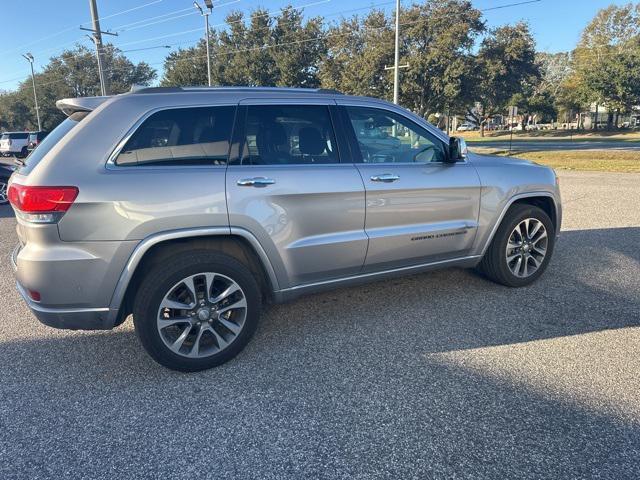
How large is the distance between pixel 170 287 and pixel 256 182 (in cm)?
91

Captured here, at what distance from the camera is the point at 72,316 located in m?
2.88

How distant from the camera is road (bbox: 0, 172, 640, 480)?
90.5 inches

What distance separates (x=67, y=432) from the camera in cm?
254

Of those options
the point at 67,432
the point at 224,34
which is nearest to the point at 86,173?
the point at 67,432

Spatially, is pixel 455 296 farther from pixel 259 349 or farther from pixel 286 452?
pixel 286 452

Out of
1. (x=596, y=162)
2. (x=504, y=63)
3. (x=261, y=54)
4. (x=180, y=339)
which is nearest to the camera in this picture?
(x=180, y=339)

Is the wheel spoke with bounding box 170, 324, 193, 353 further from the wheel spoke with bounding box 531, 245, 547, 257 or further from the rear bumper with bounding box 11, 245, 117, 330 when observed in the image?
the wheel spoke with bounding box 531, 245, 547, 257

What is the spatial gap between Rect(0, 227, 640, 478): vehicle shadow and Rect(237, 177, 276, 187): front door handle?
1.28 meters

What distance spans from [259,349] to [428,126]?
2.44 meters

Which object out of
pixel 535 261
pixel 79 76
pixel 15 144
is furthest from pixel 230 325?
pixel 79 76

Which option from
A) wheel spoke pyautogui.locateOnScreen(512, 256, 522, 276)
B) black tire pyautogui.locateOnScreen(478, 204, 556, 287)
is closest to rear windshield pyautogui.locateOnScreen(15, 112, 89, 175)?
black tire pyautogui.locateOnScreen(478, 204, 556, 287)

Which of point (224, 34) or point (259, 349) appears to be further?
point (224, 34)

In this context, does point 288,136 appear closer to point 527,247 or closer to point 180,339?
point 180,339

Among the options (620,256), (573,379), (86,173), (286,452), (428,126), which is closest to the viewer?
(286,452)
